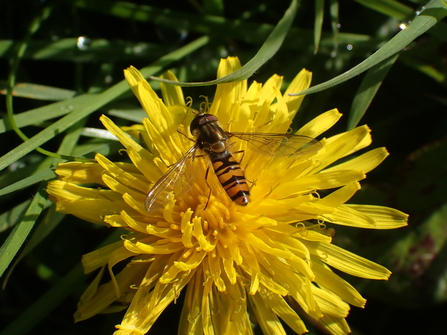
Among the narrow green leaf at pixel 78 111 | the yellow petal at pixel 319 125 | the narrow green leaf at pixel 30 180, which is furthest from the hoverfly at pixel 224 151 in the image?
the narrow green leaf at pixel 30 180

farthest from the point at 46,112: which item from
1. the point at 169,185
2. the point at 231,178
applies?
the point at 231,178

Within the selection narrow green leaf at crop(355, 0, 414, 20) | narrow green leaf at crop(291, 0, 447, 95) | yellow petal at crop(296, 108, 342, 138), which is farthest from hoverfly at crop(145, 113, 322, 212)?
narrow green leaf at crop(355, 0, 414, 20)

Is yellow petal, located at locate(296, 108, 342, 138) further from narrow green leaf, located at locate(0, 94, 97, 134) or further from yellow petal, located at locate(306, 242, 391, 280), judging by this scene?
narrow green leaf, located at locate(0, 94, 97, 134)

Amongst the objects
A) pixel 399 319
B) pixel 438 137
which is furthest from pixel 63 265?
pixel 438 137

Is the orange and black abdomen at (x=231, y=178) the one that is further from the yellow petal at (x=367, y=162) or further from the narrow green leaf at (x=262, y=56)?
the yellow petal at (x=367, y=162)

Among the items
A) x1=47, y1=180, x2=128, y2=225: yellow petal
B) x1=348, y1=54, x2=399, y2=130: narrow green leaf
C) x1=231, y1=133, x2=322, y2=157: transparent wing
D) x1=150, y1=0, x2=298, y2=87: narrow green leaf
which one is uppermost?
x1=150, y1=0, x2=298, y2=87: narrow green leaf
